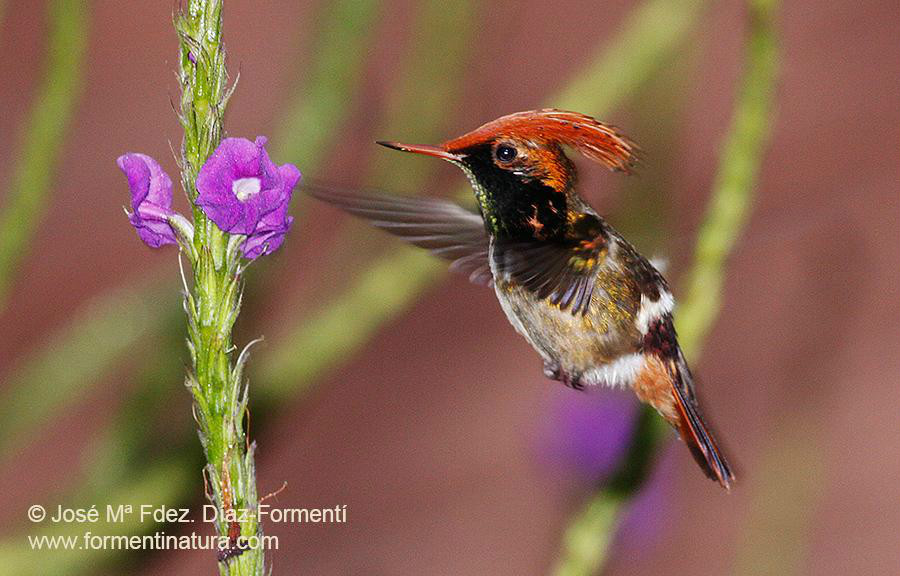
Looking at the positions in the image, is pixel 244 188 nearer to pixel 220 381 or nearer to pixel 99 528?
pixel 220 381

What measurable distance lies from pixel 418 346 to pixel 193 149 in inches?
155

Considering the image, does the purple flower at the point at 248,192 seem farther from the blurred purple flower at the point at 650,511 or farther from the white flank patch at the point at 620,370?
the blurred purple flower at the point at 650,511

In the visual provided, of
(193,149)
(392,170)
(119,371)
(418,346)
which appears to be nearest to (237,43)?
(418,346)

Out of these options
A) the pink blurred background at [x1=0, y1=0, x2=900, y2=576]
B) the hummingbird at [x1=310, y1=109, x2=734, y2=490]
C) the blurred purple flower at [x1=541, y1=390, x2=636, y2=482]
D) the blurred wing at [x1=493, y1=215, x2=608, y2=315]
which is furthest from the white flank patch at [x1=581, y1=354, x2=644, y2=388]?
the pink blurred background at [x1=0, y1=0, x2=900, y2=576]

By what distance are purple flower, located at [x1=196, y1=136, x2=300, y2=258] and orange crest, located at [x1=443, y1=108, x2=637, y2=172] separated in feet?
0.99

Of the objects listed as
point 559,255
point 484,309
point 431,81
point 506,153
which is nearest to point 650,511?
point 431,81

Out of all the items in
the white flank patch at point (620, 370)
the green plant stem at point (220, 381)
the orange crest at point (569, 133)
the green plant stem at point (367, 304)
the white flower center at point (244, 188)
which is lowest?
the green plant stem at point (220, 381)

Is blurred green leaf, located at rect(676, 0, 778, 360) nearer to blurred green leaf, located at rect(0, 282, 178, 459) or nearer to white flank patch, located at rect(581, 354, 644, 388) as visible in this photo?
white flank patch, located at rect(581, 354, 644, 388)

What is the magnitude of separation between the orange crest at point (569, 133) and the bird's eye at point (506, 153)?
2 cm

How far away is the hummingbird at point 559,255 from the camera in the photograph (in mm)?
1425

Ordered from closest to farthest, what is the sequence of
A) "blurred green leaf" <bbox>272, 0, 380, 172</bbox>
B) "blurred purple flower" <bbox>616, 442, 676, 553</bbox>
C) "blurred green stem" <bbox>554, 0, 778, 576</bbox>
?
"blurred green stem" <bbox>554, 0, 778, 576</bbox> → "blurred green leaf" <bbox>272, 0, 380, 172</bbox> → "blurred purple flower" <bbox>616, 442, 676, 553</bbox>

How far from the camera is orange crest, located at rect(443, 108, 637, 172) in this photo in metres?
1.39

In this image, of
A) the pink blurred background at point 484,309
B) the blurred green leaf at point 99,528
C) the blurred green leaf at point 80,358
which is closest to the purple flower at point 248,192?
the blurred green leaf at point 99,528

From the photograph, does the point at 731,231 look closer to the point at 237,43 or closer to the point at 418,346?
the point at 418,346
